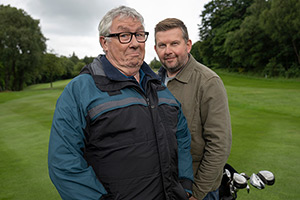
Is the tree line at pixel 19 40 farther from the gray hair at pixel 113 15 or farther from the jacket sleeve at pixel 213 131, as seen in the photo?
the jacket sleeve at pixel 213 131

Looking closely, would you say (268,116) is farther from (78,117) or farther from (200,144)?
(78,117)

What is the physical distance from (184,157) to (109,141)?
70 centimetres

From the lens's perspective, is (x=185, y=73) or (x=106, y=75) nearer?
(x=106, y=75)

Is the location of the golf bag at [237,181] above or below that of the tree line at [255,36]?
below

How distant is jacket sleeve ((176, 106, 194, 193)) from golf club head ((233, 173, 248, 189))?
0.57 m

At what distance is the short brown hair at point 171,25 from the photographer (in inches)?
83.7

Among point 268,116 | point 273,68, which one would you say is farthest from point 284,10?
point 268,116

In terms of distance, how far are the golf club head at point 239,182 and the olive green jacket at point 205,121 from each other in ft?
0.67

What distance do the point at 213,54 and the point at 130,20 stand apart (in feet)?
151

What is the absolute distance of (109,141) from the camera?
1.50m

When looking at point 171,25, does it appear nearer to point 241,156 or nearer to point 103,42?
point 103,42

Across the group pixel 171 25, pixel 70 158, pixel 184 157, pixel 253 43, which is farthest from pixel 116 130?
pixel 253 43

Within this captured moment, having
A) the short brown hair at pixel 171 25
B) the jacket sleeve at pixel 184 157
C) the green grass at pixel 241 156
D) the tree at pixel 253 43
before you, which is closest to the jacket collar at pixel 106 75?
the jacket sleeve at pixel 184 157

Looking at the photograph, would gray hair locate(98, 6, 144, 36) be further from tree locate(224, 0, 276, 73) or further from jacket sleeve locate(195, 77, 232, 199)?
tree locate(224, 0, 276, 73)
